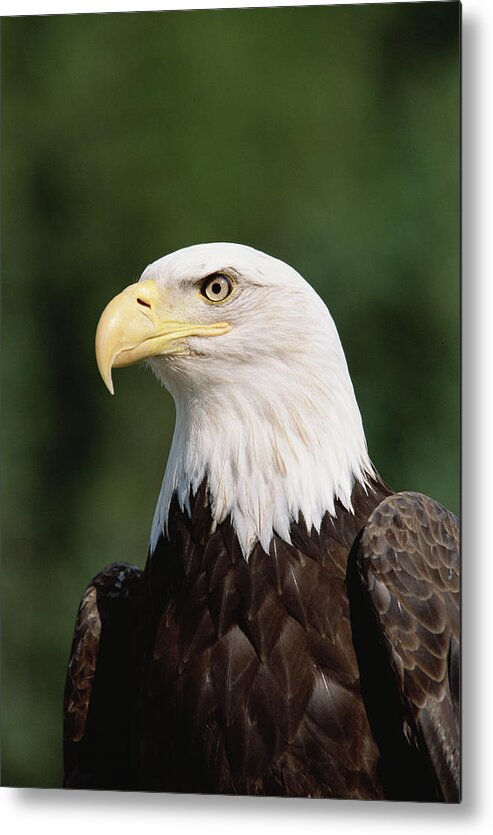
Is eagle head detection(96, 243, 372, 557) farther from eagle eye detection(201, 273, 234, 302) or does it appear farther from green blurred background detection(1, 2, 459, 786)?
green blurred background detection(1, 2, 459, 786)

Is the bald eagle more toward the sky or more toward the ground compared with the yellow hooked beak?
more toward the ground

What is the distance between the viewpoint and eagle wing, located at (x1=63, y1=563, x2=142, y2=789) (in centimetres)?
243

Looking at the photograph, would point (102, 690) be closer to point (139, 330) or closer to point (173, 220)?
point (139, 330)

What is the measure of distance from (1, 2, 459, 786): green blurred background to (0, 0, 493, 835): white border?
0.04 metres

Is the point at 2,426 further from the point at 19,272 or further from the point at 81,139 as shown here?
the point at 81,139

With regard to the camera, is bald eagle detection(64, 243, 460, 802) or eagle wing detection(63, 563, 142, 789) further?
eagle wing detection(63, 563, 142, 789)

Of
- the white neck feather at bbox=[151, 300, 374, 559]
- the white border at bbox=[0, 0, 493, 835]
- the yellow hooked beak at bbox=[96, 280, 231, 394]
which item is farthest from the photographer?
the white border at bbox=[0, 0, 493, 835]

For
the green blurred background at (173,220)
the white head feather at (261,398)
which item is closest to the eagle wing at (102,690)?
the green blurred background at (173,220)

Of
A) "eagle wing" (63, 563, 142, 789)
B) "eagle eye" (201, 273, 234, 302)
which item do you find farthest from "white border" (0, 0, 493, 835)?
"eagle eye" (201, 273, 234, 302)

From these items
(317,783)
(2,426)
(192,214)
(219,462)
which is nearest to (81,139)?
(192,214)

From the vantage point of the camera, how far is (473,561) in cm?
235

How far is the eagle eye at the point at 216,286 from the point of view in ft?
7.18

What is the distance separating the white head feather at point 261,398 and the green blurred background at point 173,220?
9.3 inches

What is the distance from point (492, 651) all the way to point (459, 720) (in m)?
0.15
